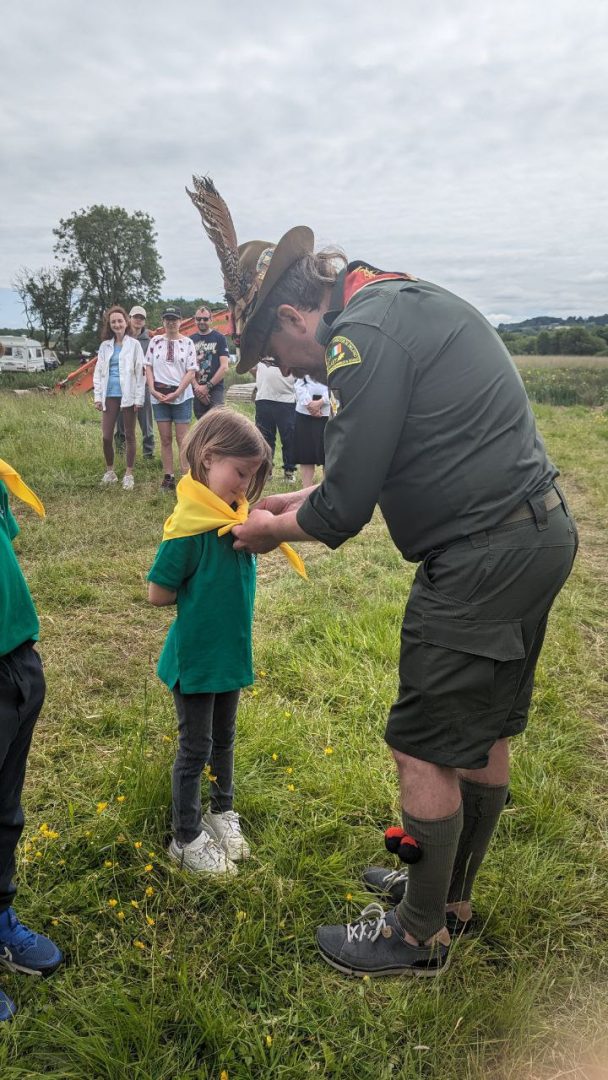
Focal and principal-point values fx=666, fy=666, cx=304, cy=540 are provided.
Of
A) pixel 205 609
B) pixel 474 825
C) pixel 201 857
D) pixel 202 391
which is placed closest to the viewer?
pixel 474 825

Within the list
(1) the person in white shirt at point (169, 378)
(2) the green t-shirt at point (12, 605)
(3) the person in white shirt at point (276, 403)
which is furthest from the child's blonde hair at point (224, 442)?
(1) the person in white shirt at point (169, 378)

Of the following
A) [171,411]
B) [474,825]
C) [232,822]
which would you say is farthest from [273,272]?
[171,411]

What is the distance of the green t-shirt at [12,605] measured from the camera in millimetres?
1765

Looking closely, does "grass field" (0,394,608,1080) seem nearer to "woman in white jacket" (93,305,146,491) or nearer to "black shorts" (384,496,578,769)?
"black shorts" (384,496,578,769)

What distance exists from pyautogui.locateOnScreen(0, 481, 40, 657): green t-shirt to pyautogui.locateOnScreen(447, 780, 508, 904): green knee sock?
4.46 ft

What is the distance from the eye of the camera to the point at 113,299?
4434 cm

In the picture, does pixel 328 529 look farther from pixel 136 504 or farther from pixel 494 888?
pixel 136 504

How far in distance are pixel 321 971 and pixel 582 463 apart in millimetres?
9338

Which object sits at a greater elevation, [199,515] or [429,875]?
[199,515]

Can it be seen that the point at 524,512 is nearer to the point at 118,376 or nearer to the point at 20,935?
the point at 20,935

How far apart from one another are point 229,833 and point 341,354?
5.69ft

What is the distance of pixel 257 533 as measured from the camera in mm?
1999

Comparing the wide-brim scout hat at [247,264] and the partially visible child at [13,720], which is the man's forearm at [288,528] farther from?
the partially visible child at [13,720]

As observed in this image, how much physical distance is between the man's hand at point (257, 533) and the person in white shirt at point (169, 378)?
18.7 ft
